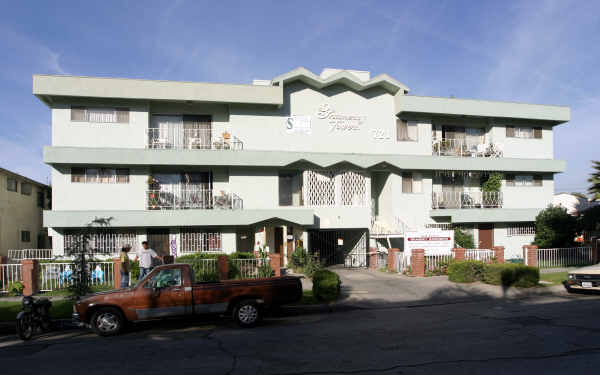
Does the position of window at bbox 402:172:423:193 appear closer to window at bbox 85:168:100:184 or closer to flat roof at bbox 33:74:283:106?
flat roof at bbox 33:74:283:106

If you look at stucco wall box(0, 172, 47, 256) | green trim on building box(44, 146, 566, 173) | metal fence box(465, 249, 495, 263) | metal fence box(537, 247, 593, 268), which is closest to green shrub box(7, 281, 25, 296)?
green trim on building box(44, 146, 566, 173)

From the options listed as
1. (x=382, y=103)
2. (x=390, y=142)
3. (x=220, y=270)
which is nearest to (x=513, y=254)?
(x=390, y=142)

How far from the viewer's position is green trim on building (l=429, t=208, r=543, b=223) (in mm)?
22594

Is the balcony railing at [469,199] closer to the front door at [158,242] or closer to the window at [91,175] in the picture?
the front door at [158,242]

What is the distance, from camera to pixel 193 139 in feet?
69.1

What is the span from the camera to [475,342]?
26.3 ft

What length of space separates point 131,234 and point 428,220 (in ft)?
50.7

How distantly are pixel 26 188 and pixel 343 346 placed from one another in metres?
25.6

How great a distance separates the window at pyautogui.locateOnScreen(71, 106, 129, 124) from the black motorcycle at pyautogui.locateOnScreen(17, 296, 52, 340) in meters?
11.9

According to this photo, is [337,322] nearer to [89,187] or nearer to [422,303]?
[422,303]

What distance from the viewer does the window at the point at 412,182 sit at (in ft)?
75.5

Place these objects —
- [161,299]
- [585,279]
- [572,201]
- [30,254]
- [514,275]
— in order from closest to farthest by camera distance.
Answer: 1. [161,299]
2. [585,279]
3. [514,275]
4. [30,254]
5. [572,201]

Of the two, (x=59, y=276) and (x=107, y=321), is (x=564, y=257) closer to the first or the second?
(x=107, y=321)

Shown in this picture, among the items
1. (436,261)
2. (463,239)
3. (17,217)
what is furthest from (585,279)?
(17,217)
